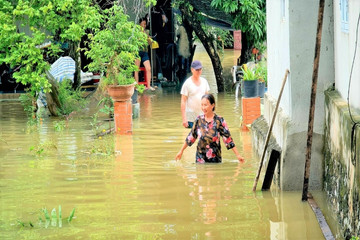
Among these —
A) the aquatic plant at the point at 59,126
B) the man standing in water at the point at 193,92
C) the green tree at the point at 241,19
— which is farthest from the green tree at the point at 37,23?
the green tree at the point at 241,19

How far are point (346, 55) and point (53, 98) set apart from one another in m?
10.3

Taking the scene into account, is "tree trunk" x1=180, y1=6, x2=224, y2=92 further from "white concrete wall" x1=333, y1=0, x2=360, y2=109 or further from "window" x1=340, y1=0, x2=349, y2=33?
"window" x1=340, y1=0, x2=349, y2=33

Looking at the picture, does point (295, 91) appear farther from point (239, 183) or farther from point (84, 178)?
point (84, 178)

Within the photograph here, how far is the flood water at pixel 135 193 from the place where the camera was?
767 centimetres

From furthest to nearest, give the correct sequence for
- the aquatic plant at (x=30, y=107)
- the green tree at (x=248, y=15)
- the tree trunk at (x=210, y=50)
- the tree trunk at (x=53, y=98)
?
1. the tree trunk at (x=210, y=50)
2. the green tree at (x=248, y=15)
3. the tree trunk at (x=53, y=98)
4. the aquatic plant at (x=30, y=107)

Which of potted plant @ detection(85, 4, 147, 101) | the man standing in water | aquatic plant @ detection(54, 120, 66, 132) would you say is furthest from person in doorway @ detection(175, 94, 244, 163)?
aquatic plant @ detection(54, 120, 66, 132)

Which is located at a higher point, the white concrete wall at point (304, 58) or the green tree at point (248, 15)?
the green tree at point (248, 15)

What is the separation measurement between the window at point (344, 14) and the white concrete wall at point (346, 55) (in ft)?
0.21

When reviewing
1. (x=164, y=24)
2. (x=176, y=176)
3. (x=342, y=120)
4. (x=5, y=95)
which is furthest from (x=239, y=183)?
(x=164, y=24)

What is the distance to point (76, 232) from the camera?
7.63 m

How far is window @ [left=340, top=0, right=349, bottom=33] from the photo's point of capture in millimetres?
7837

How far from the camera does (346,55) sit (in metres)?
7.98

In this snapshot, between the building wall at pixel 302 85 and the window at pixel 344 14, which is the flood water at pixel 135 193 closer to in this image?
the building wall at pixel 302 85

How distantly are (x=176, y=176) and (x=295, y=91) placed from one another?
222 cm
